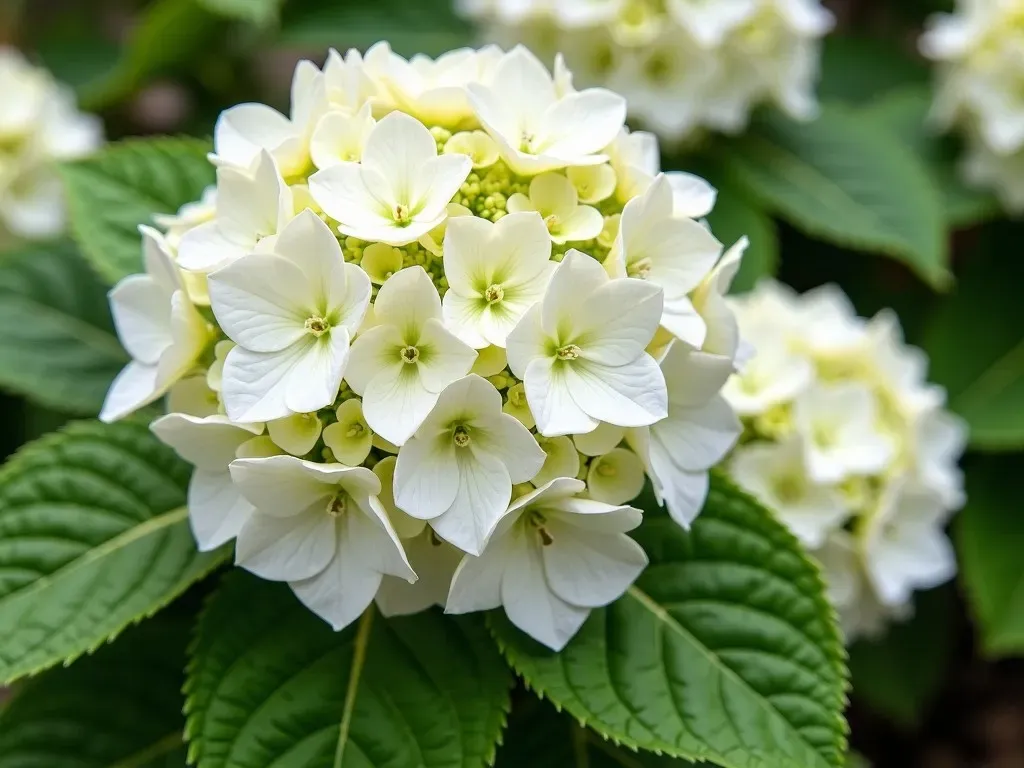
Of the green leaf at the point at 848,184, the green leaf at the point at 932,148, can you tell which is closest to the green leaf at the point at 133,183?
the green leaf at the point at 848,184

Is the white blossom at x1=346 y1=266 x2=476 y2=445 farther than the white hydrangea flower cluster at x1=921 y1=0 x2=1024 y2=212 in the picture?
No

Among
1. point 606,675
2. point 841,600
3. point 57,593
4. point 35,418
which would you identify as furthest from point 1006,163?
point 35,418

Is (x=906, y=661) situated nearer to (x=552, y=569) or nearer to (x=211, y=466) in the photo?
(x=552, y=569)

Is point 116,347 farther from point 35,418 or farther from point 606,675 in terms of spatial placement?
point 606,675

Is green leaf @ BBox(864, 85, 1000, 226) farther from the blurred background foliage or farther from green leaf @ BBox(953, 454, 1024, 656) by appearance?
green leaf @ BBox(953, 454, 1024, 656)

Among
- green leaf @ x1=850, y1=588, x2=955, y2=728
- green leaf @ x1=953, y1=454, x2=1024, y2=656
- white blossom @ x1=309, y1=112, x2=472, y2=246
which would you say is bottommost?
green leaf @ x1=850, y1=588, x2=955, y2=728

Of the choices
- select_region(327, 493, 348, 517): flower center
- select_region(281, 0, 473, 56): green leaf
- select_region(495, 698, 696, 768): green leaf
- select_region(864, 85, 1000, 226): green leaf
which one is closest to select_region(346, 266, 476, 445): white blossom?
select_region(327, 493, 348, 517): flower center
